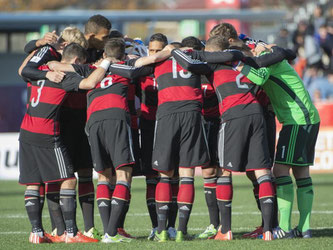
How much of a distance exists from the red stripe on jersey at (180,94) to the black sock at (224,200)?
952 mm

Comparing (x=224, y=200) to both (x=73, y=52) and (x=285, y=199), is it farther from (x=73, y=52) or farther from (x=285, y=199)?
(x=73, y=52)

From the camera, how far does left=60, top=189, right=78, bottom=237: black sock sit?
8273 millimetres

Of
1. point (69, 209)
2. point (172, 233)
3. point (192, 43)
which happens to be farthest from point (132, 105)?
point (172, 233)

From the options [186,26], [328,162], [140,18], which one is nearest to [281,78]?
[328,162]

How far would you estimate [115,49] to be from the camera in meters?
8.41

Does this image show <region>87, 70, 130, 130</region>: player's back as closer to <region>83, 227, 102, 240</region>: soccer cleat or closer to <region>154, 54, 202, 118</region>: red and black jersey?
<region>154, 54, 202, 118</region>: red and black jersey

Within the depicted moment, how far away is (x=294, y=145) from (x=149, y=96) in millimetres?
1853

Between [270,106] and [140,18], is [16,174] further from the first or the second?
[140,18]

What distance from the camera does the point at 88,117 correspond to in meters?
8.37

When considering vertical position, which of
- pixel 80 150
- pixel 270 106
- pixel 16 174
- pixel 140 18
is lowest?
pixel 16 174

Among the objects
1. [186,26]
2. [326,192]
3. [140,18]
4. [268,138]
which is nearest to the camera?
[268,138]

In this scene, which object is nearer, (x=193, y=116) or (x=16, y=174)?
(x=193, y=116)

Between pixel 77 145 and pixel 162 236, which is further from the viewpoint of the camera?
pixel 77 145

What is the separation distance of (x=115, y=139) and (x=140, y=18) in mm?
21273
